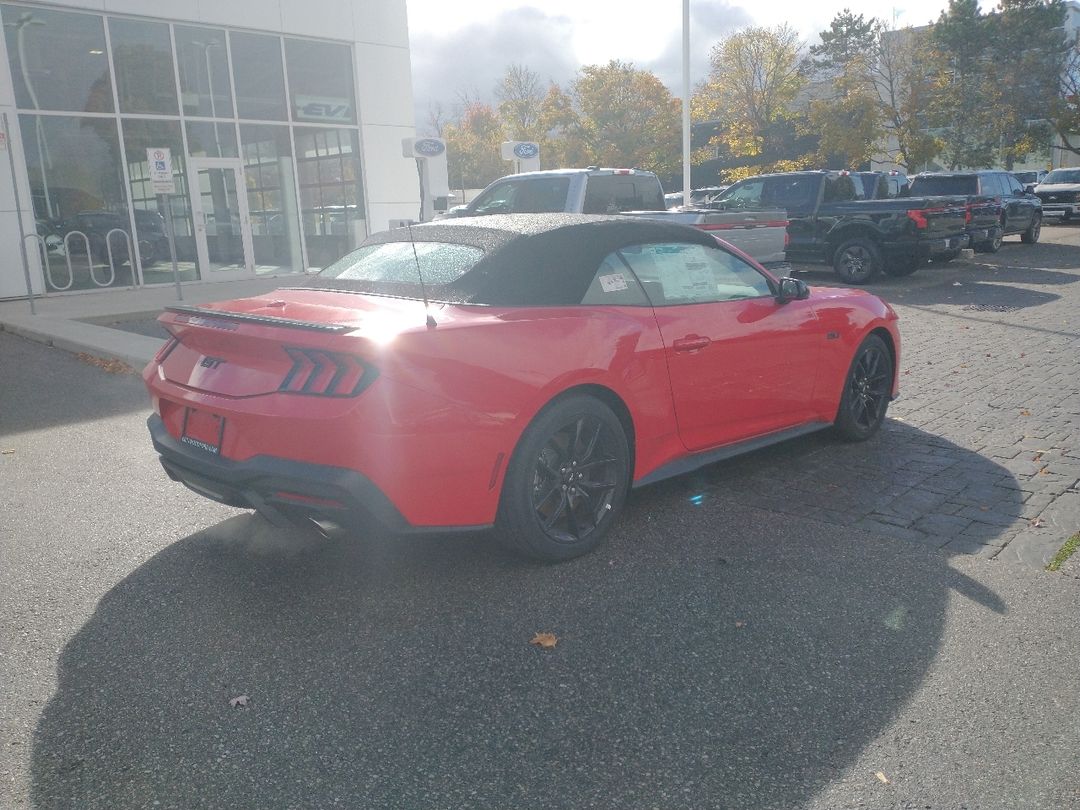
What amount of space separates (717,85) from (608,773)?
43940 millimetres

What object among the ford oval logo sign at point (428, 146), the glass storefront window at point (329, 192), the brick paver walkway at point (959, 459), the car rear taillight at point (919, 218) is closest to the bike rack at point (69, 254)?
the glass storefront window at point (329, 192)

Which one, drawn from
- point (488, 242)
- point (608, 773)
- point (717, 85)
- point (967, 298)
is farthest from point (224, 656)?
point (717, 85)

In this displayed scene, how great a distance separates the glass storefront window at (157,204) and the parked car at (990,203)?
14.8m

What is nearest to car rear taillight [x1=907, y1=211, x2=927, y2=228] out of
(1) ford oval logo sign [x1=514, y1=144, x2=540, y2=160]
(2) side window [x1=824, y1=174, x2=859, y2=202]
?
(2) side window [x1=824, y1=174, x2=859, y2=202]

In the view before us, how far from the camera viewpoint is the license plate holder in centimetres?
388

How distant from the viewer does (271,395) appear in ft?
12.2

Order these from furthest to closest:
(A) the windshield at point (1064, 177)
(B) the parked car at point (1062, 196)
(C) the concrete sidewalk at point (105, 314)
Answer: (A) the windshield at point (1064, 177) → (B) the parked car at point (1062, 196) → (C) the concrete sidewalk at point (105, 314)

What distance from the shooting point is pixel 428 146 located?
67.1ft

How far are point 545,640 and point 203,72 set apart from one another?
1778 centimetres

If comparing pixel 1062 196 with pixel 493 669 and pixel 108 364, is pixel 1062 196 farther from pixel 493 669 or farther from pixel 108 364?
pixel 493 669

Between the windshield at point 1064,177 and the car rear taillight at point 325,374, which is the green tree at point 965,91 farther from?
the car rear taillight at point 325,374

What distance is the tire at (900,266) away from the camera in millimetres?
16234

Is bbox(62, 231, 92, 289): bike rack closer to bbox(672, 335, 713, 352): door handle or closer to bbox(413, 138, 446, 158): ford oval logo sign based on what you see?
bbox(413, 138, 446, 158): ford oval logo sign

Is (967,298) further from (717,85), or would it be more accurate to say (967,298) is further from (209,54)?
(717,85)
